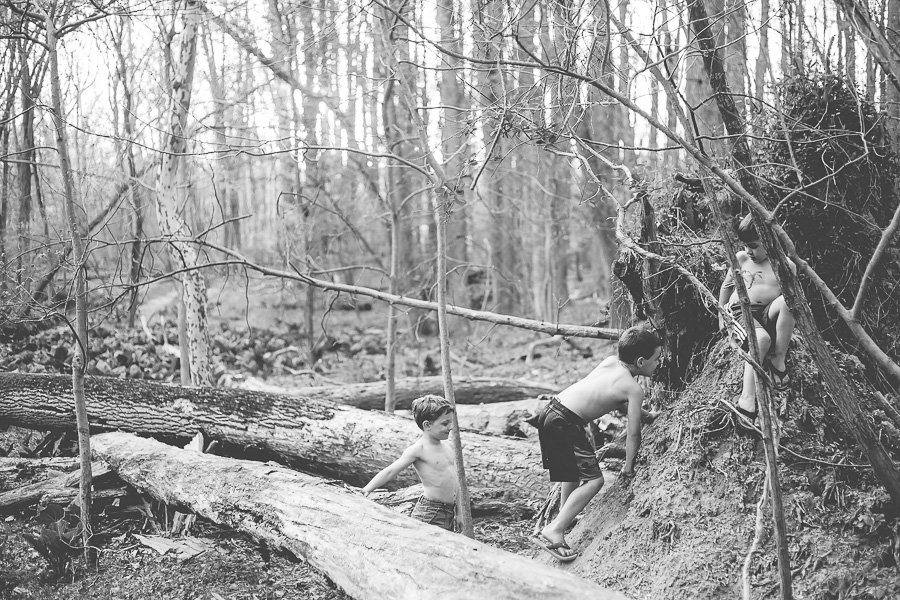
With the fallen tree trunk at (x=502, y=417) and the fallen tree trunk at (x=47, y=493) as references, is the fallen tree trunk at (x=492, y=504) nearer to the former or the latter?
the fallen tree trunk at (x=502, y=417)

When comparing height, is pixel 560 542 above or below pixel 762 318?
below

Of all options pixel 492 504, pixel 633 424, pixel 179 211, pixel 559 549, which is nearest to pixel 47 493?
pixel 492 504

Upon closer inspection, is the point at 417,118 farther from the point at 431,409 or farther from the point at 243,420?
the point at 243,420

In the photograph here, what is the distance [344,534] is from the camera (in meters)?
3.85

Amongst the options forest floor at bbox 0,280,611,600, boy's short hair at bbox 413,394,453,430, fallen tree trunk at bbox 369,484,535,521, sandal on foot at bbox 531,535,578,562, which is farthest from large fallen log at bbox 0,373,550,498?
sandal on foot at bbox 531,535,578,562

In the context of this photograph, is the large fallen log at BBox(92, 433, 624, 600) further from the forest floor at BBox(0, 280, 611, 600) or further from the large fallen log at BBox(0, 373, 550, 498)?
the large fallen log at BBox(0, 373, 550, 498)

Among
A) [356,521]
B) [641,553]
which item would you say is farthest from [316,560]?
[641,553]

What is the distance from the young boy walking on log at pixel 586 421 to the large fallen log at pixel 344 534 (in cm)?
80

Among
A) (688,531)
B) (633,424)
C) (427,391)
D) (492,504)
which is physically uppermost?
(633,424)

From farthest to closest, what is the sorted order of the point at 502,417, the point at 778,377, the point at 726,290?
the point at 502,417, the point at 726,290, the point at 778,377

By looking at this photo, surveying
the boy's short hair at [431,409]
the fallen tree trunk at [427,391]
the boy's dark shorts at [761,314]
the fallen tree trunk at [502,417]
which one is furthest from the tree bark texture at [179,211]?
the boy's dark shorts at [761,314]

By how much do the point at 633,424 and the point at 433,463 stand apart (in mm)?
1451

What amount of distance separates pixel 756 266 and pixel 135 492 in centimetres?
538

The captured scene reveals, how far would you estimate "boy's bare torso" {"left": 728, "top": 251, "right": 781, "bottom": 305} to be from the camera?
3.90m
